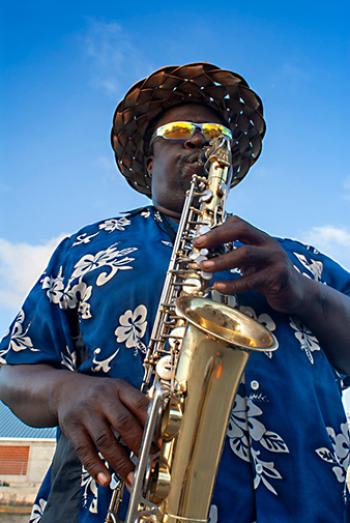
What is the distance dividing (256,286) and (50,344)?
728 mm

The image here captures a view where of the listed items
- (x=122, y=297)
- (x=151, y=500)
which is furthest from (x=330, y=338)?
(x=151, y=500)

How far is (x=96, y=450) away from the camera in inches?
53.2

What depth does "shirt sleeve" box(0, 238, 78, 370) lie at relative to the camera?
1733 millimetres

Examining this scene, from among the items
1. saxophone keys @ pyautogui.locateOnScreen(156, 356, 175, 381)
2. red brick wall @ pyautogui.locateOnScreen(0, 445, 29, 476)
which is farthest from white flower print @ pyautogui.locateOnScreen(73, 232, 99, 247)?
red brick wall @ pyautogui.locateOnScreen(0, 445, 29, 476)

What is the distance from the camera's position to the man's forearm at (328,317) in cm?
178

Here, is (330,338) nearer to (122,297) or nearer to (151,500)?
(122,297)

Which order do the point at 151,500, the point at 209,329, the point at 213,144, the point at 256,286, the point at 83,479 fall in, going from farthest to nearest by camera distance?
the point at 213,144 < the point at 256,286 < the point at 83,479 < the point at 209,329 < the point at 151,500

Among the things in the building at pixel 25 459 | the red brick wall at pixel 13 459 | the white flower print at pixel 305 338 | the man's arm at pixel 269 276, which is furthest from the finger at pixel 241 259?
the red brick wall at pixel 13 459

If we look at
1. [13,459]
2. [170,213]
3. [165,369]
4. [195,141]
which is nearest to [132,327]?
[165,369]

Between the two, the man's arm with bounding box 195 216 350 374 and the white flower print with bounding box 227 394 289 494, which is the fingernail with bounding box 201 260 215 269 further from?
the white flower print with bounding box 227 394 289 494

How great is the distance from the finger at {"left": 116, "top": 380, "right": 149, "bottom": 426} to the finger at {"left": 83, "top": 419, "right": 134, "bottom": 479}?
0.07 m

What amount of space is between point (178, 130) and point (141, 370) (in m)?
1.28

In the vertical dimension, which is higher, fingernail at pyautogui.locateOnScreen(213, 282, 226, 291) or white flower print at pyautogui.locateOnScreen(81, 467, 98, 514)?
fingernail at pyautogui.locateOnScreen(213, 282, 226, 291)

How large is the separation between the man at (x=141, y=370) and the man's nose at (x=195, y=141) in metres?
0.39
